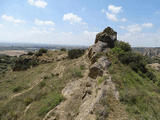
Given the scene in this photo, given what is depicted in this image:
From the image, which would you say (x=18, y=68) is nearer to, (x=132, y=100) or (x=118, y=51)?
(x=118, y=51)

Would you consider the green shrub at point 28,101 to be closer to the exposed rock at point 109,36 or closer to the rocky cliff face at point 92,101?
the rocky cliff face at point 92,101

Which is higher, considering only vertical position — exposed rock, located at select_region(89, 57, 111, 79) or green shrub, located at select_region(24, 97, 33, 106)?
exposed rock, located at select_region(89, 57, 111, 79)

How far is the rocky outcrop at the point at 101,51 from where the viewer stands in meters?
9.10

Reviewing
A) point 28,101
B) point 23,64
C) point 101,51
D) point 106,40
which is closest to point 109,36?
point 106,40

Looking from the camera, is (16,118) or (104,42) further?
(104,42)

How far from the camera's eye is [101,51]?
1303 centimetres

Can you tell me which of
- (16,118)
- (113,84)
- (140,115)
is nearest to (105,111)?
(140,115)

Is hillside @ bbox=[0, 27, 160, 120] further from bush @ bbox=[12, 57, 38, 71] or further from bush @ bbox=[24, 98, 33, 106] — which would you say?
bush @ bbox=[12, 57, 38, 71]

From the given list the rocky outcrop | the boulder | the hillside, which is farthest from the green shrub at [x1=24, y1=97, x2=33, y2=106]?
the boulder

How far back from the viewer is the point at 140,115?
445cm

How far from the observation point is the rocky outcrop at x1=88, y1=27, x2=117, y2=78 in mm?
9097

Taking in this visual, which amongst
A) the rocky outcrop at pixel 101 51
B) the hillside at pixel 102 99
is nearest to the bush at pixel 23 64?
the hillside at pixel 102 99

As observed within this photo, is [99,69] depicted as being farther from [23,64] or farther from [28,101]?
[23,64]

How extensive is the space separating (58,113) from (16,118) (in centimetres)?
432
